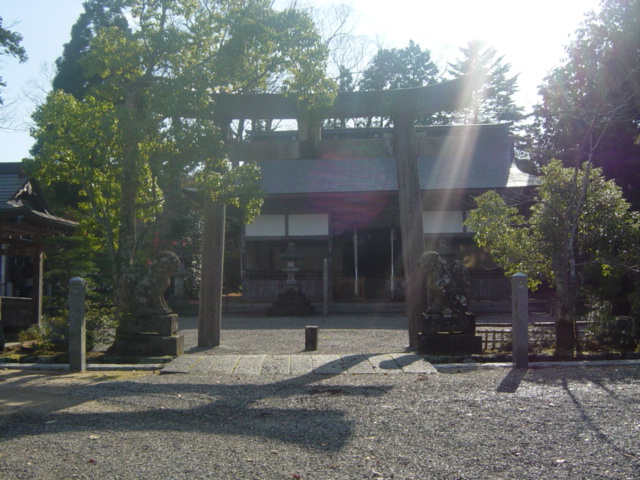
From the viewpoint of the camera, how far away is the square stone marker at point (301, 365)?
711 centimetres

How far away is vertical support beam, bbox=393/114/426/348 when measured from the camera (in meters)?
9.20

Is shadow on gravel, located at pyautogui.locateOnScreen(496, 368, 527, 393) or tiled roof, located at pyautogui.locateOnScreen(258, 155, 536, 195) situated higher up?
tiled roof, located at pyautogui.locateOnScreen(258, 155, 536, 195)

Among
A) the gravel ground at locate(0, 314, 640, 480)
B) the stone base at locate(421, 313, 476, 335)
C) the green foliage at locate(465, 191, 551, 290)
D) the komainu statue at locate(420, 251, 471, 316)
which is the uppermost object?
the green foliage at locate(465, 191, 551, 290)

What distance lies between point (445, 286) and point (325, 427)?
4139 mm

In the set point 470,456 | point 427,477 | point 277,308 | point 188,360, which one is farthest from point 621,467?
point 277,308

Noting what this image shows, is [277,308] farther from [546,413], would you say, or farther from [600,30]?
[546,413]

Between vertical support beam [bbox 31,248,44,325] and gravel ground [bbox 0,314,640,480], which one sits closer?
gravel ground [bbox 0,314,640,480]

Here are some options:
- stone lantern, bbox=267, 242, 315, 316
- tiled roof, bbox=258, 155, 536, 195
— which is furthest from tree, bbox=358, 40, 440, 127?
stone lantern, bbox=267, 242, 315, 316

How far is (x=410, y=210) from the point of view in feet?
30.6

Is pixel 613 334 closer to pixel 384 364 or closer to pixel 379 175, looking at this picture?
pixel 384 364

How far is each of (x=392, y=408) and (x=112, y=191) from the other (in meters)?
6.64

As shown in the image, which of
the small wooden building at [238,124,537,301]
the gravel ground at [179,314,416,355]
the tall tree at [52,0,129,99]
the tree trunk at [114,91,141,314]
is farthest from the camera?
the tall tree at [52,0,129,99]

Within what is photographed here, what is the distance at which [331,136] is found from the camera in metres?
24.0

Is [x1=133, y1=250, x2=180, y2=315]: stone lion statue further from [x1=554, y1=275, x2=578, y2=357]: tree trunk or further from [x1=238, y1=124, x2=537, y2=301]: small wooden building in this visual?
[x1=238, y1=124, x2=537, y2=301]: small wooden building
